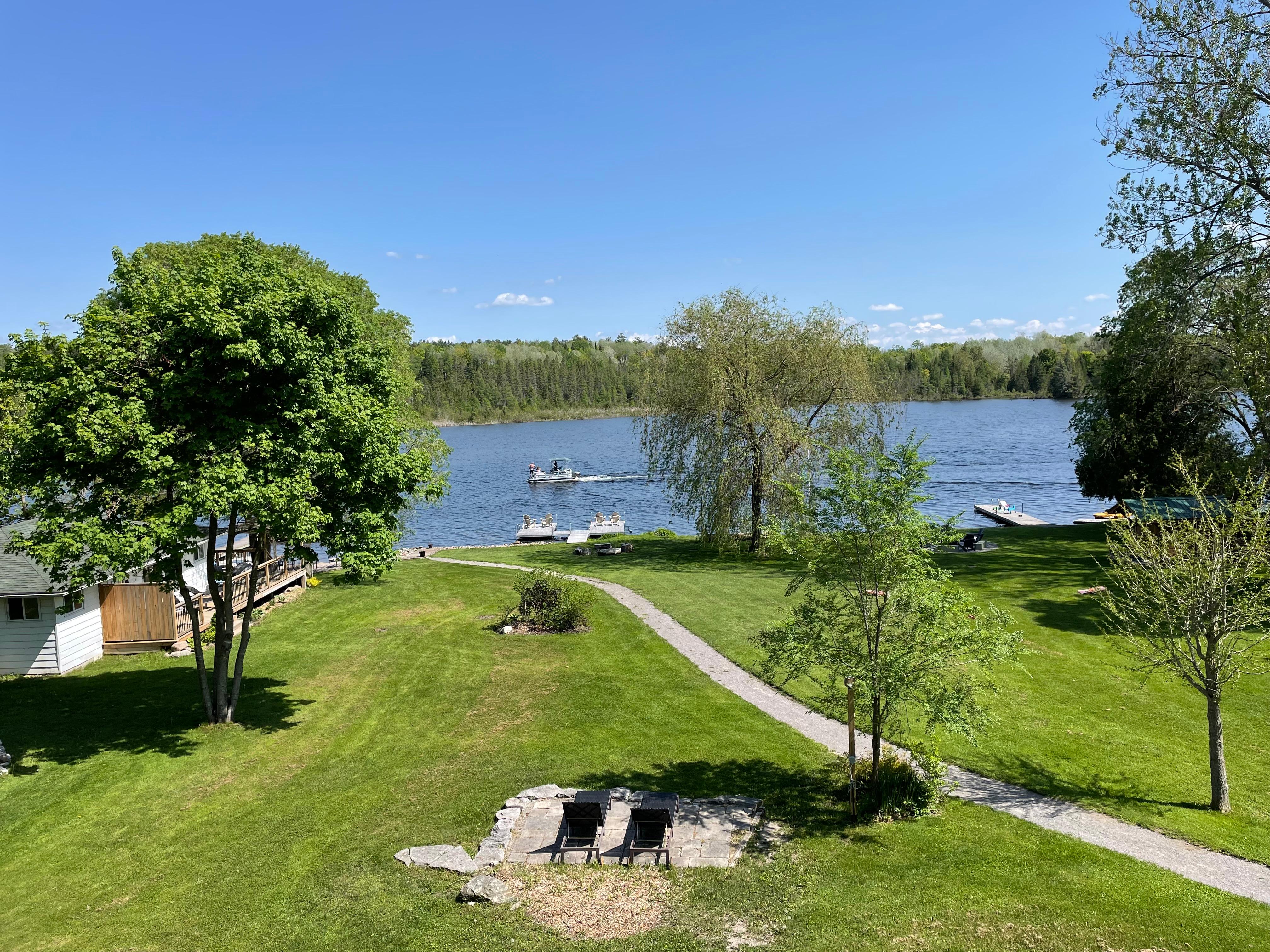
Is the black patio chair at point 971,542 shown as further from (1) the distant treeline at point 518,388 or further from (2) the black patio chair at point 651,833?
(1) the distant treeline at point 518,388

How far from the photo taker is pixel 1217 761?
42.4 feet

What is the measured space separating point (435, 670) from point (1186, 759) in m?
16.4

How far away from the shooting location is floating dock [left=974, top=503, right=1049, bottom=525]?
166ft

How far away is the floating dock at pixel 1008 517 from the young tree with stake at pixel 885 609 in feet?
131

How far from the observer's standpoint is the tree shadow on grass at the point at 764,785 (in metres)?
12.7

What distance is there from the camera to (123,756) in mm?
15523

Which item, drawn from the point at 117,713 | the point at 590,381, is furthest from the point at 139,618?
the point at 590,381

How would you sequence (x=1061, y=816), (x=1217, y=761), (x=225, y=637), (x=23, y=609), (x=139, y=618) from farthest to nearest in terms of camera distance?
1. (x=139, y=618)
2. (x=23, y=609)
3. (x=225, y=637)
4. (x=1217, y=761)
5. (x=1061, y=816)

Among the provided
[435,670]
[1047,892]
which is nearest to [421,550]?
[435,670]

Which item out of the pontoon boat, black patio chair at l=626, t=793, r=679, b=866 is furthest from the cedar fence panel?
the pontoon boat

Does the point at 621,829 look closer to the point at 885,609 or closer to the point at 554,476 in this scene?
the point at 885,609

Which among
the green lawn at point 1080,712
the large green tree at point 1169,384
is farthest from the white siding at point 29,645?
the large green tree at point 1169,384

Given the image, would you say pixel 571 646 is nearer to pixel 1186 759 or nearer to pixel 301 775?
pixel 301 775

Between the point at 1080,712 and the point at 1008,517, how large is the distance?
37.8m
